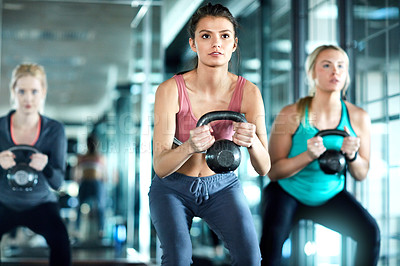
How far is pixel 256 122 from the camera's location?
2.23m

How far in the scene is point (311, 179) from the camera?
9.25 ft

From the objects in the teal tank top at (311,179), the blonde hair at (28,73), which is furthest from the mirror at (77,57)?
the teal tank top at (311,179)

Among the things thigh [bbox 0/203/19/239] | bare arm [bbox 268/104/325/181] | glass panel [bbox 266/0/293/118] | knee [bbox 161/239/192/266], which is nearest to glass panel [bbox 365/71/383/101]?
bare arm [bbox 268/104/325/181]

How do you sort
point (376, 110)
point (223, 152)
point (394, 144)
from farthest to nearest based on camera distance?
point (376, 110), point (394, 144), point (223, 152)

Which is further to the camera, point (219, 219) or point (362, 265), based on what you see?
point (362, 265)

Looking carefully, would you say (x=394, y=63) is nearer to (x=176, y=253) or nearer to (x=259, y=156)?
(x=259, y=156)

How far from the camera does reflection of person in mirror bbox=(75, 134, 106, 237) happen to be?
A: 24.7ft

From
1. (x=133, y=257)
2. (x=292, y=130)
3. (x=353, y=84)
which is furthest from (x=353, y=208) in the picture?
(x=133, y=257)

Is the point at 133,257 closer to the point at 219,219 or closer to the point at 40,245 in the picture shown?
the point at 40,245

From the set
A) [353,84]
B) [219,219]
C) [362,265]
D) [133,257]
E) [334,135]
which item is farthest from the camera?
[133,257]

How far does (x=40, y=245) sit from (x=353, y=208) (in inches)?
191

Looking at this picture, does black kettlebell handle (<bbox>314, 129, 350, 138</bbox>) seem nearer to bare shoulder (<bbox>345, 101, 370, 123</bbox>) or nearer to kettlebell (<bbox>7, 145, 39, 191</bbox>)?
bare shoulder (<bbox>345, 101, 370, 123</bbox>)

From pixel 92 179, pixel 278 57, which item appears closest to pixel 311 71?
pixel 278 57

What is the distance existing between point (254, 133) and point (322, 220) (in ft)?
3.34
